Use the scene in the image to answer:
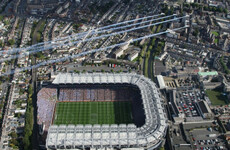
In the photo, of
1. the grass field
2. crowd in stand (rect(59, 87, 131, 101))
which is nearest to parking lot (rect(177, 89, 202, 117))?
the grass field

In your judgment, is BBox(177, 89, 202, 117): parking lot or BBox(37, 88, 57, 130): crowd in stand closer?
BBox(37, 88, 57, 130): crowd in stand

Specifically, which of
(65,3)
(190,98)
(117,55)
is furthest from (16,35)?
(190,98)

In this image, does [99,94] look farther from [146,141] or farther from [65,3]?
[65,3]

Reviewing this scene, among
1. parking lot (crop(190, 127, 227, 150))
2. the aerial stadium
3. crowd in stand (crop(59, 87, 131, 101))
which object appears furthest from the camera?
crowd in stand (crop(59, 87, 131, 101))

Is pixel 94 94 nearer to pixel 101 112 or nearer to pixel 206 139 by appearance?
pixel 101 112

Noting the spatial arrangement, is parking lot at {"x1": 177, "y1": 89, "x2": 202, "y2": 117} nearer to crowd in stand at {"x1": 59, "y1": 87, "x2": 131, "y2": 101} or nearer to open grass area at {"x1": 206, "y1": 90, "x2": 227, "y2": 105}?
open grass area at {"x1": 206, "y1": 90, "x2": 227, "y2": 105}
